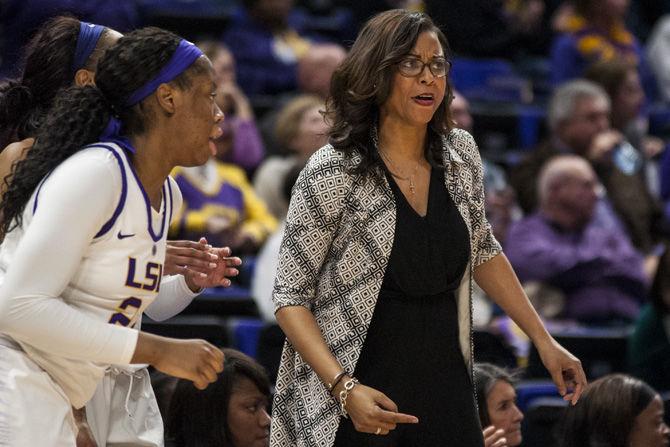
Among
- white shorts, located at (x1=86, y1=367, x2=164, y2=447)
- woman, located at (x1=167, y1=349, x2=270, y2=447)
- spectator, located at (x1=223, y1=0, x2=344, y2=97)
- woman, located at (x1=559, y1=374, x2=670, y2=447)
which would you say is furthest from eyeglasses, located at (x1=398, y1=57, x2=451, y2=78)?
spectator, located at (x1=223, y1=0, x2=344, y2=97)

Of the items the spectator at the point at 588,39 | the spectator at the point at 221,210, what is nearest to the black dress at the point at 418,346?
the spectator at the point at 221,210

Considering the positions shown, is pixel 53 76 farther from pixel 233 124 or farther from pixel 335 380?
pixel 233 124

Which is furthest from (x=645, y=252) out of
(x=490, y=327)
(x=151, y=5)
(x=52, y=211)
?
(x=52, y=211)

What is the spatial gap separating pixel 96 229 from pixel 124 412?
0.67 m

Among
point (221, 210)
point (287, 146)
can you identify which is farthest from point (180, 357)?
point (287, 146)

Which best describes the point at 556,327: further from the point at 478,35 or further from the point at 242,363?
the point at 478,35

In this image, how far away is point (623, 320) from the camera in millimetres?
6457

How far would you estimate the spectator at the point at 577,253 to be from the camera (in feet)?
21.0

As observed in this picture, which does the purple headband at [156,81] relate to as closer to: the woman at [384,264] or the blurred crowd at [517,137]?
the woman at [384,264]

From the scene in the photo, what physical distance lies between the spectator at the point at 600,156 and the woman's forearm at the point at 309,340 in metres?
4.20

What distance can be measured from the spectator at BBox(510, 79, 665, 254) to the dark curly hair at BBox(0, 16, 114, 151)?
4.29 metres

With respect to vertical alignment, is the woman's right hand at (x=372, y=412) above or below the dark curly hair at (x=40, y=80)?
below

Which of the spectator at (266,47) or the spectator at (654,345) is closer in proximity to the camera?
the spectator at (654,345)

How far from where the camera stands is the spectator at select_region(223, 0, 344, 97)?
8000 mm
